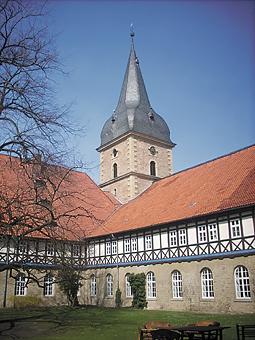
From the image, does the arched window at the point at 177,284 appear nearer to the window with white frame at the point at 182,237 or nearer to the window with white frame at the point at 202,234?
Result: the window with white frame at the point at 182,237

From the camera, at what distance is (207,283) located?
2245 centimetres

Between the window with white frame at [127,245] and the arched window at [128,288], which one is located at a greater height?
the window with white frame at [127,245]

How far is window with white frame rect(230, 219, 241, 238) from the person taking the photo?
21053mm

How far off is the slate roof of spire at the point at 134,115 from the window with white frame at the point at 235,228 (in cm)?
1915

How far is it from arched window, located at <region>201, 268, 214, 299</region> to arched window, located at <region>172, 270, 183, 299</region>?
1839 mm

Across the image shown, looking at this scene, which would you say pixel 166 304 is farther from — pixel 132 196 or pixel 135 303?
pixel 132 196

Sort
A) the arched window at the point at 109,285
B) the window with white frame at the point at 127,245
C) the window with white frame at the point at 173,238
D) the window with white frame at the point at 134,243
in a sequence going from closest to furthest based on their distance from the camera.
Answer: the window with white frame at the point at 173,238 < the window with white frame at the point at 134,243 < the window with white frame at the point at 127,245 < the arched window at the point at 109,285

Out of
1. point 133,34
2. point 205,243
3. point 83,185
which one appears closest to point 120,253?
point 205,243

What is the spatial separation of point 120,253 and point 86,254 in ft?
15.1

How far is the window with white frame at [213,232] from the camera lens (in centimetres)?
2218

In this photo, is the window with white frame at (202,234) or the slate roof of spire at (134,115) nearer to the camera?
the window with white frame at (202,234)

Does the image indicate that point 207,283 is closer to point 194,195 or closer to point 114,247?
point 194,195

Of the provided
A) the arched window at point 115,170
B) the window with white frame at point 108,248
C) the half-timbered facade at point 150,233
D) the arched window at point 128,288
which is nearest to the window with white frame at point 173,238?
the half-timbered facade at point 150,233

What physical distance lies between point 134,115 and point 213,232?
19669 mm
